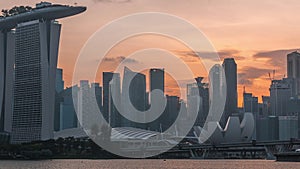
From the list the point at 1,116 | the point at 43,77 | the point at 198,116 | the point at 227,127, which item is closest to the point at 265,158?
the point at 227,127

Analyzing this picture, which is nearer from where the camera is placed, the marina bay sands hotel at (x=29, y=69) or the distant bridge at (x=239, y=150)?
the distant bridge at (x=239, y=150)

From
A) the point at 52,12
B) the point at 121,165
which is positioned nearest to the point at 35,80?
the point at 52,12

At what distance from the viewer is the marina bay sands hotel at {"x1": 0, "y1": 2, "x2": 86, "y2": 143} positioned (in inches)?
4904

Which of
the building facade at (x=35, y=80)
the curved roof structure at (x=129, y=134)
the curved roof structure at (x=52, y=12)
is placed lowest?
the curved roof structure at (x=129, y=134)

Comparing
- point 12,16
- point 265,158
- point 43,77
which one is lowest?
point 265,158

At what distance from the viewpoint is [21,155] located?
306 ft

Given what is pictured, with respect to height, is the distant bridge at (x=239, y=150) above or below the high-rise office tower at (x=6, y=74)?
below

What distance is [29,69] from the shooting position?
13250 centimetres

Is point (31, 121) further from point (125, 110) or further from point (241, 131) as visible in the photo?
point (241, 131)

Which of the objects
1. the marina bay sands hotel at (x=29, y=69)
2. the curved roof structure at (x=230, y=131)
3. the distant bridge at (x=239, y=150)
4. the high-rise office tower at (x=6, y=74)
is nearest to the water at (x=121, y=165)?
the distant bridge at (x=239, y=150)

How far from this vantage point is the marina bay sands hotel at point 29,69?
409 ft

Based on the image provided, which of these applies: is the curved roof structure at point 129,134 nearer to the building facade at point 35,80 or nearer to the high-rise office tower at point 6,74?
the building facade at point 35,80

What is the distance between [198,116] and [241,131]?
695 inches

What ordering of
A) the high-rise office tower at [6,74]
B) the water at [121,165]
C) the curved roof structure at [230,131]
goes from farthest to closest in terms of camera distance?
1. the high-rise office tower at [6,74]
2. the curved roof structure at [230,131]
3. the water at [121,165]
